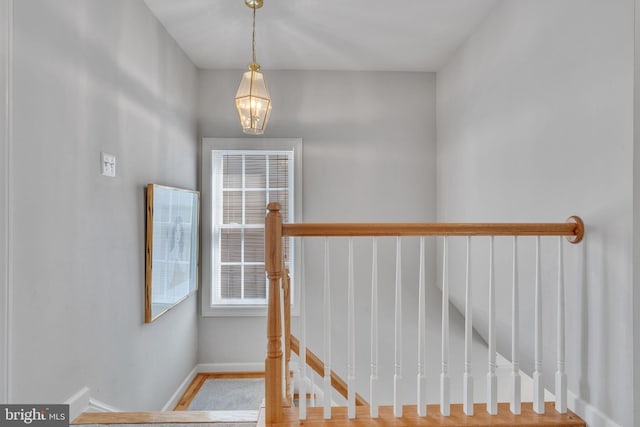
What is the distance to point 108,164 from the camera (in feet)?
6.08

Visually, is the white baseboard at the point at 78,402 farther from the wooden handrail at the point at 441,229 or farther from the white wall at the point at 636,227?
the white wall at the point at 636,227

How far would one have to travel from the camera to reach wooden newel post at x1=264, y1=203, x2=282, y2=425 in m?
1.43

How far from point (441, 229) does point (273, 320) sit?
0.84 metres

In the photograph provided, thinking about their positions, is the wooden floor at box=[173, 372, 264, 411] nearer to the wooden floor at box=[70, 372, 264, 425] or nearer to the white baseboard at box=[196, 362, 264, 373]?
the white baseboard at box=[196, 362, 264, 373]

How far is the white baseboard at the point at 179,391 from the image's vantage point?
2.70m

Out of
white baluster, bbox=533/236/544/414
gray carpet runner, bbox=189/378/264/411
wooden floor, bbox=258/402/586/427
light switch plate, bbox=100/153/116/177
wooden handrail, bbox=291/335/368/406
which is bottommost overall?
gray carpet runner, bbox=189/378/264/411

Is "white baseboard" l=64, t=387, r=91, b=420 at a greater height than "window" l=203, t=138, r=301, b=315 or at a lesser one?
lesser

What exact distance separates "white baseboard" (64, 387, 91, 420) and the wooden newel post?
3.00 feet

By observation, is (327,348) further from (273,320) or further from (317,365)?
(317,365)

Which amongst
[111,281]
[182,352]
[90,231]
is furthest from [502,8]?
[182,352]

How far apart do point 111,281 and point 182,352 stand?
137 centimetres

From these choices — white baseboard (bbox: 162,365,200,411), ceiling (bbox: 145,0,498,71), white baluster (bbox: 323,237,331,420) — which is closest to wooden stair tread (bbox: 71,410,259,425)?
white baluster (bbox: 323,237,331,420)

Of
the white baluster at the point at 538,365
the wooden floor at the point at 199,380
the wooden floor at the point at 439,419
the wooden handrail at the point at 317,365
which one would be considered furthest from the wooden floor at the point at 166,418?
the wooden floor at the point at 199,380

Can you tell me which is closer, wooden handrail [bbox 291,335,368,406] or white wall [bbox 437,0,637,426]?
white wall [bbox 437,0,637,426]
